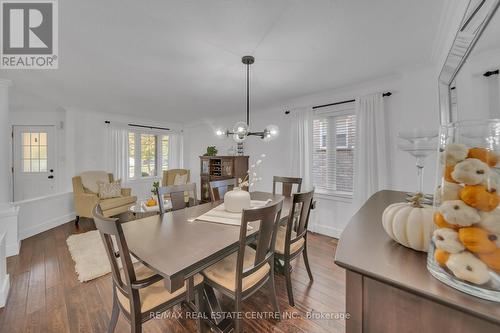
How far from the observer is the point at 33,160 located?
448 cm

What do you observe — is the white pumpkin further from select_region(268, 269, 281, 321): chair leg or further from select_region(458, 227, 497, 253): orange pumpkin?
select_region(268, 269, 281, 321): chair leg

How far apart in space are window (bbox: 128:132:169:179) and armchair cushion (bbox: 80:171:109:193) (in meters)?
0.91

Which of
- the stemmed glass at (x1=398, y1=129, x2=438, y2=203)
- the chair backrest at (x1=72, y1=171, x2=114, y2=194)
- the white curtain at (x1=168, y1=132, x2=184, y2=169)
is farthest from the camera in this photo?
the white curtain at (x1=168, y1=132, x2=184, y2=169)

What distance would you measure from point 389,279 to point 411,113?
9.35 ft

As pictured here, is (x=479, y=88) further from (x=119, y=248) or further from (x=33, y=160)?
(x=33, y=160)

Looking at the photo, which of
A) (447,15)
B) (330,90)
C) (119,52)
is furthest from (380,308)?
(330,90)

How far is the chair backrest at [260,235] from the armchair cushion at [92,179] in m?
4.11

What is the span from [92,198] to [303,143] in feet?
13.1

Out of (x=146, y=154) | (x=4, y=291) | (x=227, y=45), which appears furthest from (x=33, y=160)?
(x=227, y=45)

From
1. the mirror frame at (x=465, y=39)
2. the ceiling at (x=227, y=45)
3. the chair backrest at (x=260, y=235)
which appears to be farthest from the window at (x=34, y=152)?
the mirror frame at (x=465, y=39)

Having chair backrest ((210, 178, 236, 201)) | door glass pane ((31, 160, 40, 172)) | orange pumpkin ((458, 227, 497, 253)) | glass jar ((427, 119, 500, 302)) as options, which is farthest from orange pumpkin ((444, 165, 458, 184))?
door glass pane ((31, 160, 40, 172))

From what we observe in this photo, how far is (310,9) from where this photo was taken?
1.50 meters

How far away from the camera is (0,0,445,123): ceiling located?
4.94ft

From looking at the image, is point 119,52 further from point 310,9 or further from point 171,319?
point 171,319
